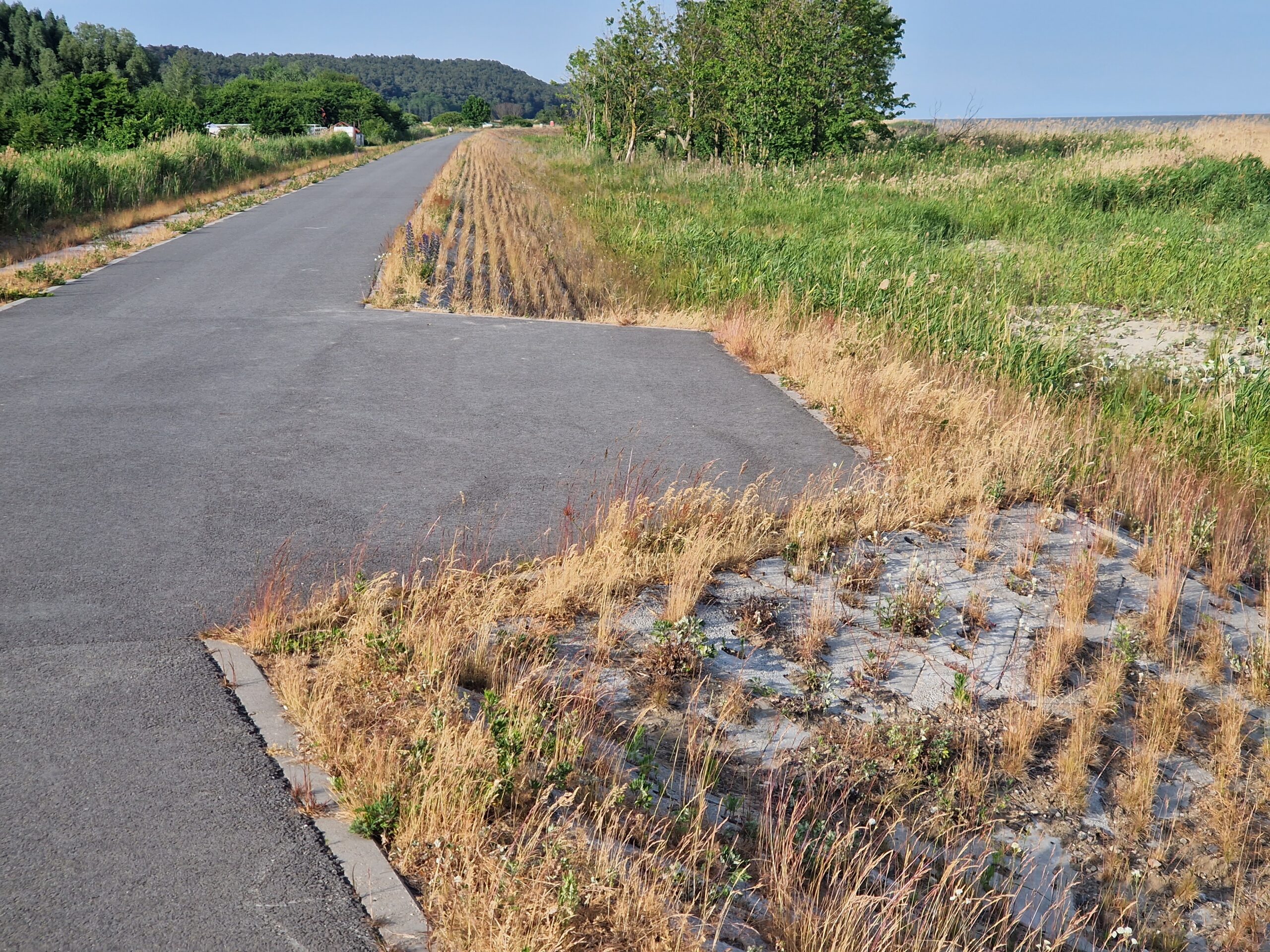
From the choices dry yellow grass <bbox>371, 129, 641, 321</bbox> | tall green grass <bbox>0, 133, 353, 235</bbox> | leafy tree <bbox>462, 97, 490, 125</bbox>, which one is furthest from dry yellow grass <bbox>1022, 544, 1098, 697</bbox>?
leafy tree <bbox>462, 97, 490, 125</bbox>

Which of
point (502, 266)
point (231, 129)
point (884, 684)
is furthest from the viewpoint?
point (231, 129)

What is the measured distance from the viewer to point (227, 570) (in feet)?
16.6

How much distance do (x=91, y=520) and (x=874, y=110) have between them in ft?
102

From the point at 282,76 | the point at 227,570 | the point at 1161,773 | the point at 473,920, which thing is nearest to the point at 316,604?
the point at 227,570

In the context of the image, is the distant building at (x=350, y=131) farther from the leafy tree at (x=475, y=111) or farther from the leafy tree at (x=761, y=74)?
the leafy tree at (x=475, y=111)

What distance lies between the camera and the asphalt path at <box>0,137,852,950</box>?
3.02m

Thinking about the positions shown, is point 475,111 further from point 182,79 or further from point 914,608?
point 914,608

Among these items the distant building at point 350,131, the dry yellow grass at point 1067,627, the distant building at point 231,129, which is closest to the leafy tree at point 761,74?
the distant building at point 231,129

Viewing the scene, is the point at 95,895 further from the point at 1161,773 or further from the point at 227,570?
the point at 1161,773

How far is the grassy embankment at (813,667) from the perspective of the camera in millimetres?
3094

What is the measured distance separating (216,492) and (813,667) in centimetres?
389

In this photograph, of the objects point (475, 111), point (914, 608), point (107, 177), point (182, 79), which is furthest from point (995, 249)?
point (475, 111)

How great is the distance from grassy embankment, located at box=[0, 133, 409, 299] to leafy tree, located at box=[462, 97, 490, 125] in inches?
5264

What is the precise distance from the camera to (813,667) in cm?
459
